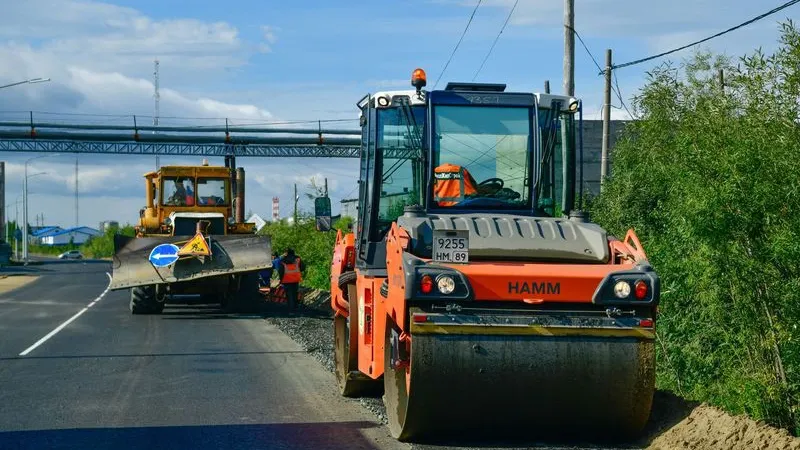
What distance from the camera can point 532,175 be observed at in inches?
397

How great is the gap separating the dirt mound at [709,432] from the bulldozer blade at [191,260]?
1507 cm

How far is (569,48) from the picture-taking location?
790 inches

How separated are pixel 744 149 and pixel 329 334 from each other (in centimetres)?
1151

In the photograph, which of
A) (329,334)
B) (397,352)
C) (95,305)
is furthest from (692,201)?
(95,305)

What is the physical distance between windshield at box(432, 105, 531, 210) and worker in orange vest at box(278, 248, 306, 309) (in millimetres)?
16848

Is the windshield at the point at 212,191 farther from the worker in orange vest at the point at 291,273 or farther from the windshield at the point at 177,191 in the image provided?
the worker in orange vest at the point at 291,273

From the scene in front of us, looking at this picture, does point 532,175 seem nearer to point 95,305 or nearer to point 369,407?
point 369,407

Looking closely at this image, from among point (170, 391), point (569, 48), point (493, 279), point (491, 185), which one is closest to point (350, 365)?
point (170, 391)

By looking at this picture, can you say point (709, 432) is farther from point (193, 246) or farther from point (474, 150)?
point (193, 246)

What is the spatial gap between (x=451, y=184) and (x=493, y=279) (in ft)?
Result: 6.42

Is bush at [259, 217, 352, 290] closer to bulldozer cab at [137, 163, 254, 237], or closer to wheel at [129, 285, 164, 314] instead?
bulldozer cab at [137, 163, 254, 237]

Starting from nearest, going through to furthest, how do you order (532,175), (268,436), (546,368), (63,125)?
1. (546,368)
2. (268,436)
3. (532,175)
4. (63,125)

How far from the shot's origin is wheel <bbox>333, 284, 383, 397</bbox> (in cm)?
1107

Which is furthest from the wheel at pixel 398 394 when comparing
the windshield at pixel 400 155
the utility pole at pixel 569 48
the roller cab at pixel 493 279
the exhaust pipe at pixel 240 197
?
the exhaust pipe at pixel 240 197
